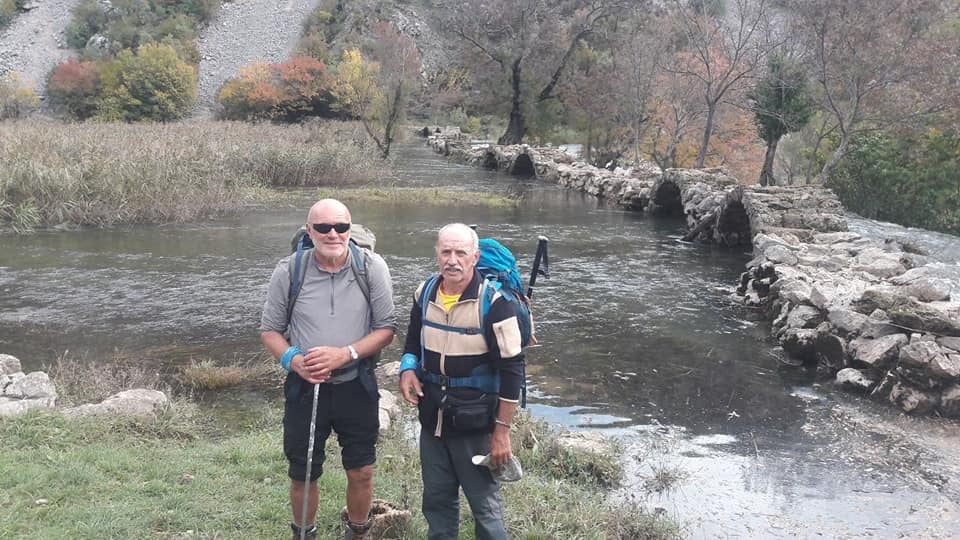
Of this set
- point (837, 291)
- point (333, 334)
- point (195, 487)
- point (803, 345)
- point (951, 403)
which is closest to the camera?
point (333, 334)

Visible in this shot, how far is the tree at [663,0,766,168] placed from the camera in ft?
62.0

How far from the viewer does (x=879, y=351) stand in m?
6.72

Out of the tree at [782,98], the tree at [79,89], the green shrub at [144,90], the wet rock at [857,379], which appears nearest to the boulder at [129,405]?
the wet rock at [857,379]

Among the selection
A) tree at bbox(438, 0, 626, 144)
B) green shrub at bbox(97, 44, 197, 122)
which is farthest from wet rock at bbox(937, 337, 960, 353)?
green shrub at bbox(97, 44, 197, 122)

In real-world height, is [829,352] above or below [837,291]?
below

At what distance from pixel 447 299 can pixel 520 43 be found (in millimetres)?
32139

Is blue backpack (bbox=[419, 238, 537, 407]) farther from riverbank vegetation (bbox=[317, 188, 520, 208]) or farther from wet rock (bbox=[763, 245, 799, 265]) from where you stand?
riverbank vegetation (bbox=[317, 188, 520, 208])

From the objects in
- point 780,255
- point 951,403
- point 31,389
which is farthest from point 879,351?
point 31,389

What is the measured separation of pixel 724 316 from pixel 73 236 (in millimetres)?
11090

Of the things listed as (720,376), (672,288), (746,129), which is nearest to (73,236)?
(672,288)

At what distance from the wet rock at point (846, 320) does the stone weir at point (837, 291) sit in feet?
0.03

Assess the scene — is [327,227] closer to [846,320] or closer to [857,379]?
[857,379]

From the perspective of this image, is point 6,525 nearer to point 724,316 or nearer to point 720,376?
point 720,376

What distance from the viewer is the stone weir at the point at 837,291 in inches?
251
